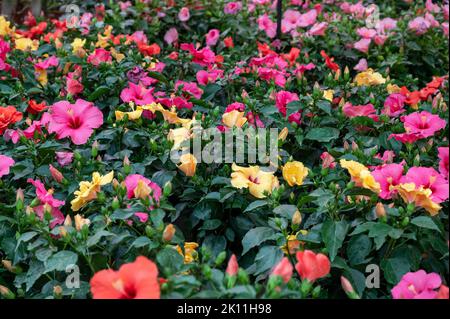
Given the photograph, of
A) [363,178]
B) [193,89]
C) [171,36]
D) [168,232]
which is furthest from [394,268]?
[171,36]

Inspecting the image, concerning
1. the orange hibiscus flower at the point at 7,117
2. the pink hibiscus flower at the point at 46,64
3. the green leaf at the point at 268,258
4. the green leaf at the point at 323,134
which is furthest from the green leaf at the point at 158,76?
the green leaf at the point at 268,258

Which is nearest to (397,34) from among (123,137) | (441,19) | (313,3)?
(441,19)

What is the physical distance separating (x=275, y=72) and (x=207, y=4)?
52.8 inches

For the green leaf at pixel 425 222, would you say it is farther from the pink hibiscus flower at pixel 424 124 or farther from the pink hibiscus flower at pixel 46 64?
the pink hibiscus flower at pixel 46 64

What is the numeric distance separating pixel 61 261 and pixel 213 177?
58 centimetres

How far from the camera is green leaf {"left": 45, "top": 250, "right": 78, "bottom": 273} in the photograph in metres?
1.54

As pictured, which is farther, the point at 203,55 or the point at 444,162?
the point at 203,55

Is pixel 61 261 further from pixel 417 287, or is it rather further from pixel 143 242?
pixel 417 287

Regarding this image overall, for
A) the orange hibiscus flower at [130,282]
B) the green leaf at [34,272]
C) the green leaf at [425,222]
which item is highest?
the orange hibiscus flower at [130,282]

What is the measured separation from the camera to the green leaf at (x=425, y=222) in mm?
1583

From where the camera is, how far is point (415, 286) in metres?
1.47

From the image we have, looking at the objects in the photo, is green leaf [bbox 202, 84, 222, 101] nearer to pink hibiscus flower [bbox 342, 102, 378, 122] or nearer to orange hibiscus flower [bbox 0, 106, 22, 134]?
pink hibiscus flower [bbox 342, 102, 378, 122]

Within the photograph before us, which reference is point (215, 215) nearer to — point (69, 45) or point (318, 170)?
point (318, 170)

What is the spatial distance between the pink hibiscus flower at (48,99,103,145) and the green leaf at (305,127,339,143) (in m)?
0.68
